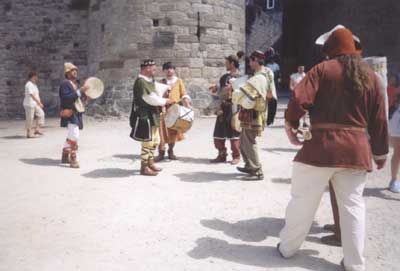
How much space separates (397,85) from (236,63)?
2.28 m

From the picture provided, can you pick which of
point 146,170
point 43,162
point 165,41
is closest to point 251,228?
point 146,170

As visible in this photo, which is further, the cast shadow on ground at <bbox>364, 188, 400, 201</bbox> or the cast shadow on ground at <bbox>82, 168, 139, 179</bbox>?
the cast shadow on ground at <bbox>82, 168, 139, 179</bbox>

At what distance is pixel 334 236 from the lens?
3348 millimetres

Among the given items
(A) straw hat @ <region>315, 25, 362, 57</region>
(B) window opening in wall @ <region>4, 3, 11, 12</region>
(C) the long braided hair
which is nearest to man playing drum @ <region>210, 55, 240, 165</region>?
(A) straw hat @ <region>315, 25, 362, 57</region>

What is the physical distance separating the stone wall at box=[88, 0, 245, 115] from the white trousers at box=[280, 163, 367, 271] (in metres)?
9.14

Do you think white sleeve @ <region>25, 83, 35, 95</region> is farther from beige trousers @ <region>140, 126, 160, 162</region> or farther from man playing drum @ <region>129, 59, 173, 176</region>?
beige trousers @ <region>140, 126, 160, 162</region>

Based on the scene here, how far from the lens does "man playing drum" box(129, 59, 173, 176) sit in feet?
17.8

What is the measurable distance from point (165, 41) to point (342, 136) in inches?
376

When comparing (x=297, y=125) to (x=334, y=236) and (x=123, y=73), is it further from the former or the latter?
(x=123, y=73)

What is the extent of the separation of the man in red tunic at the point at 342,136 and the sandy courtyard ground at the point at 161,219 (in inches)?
15.1

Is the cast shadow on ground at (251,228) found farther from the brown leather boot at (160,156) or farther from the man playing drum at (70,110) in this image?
the man playing drum at (70,110)

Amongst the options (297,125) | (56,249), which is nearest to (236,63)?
(297,125)

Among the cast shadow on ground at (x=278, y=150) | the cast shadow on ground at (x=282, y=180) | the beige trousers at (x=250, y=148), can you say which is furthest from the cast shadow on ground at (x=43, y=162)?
the cast shadow on ground at (x=278, y=150)

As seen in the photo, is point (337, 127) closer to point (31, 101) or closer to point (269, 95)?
point (269, 95)
